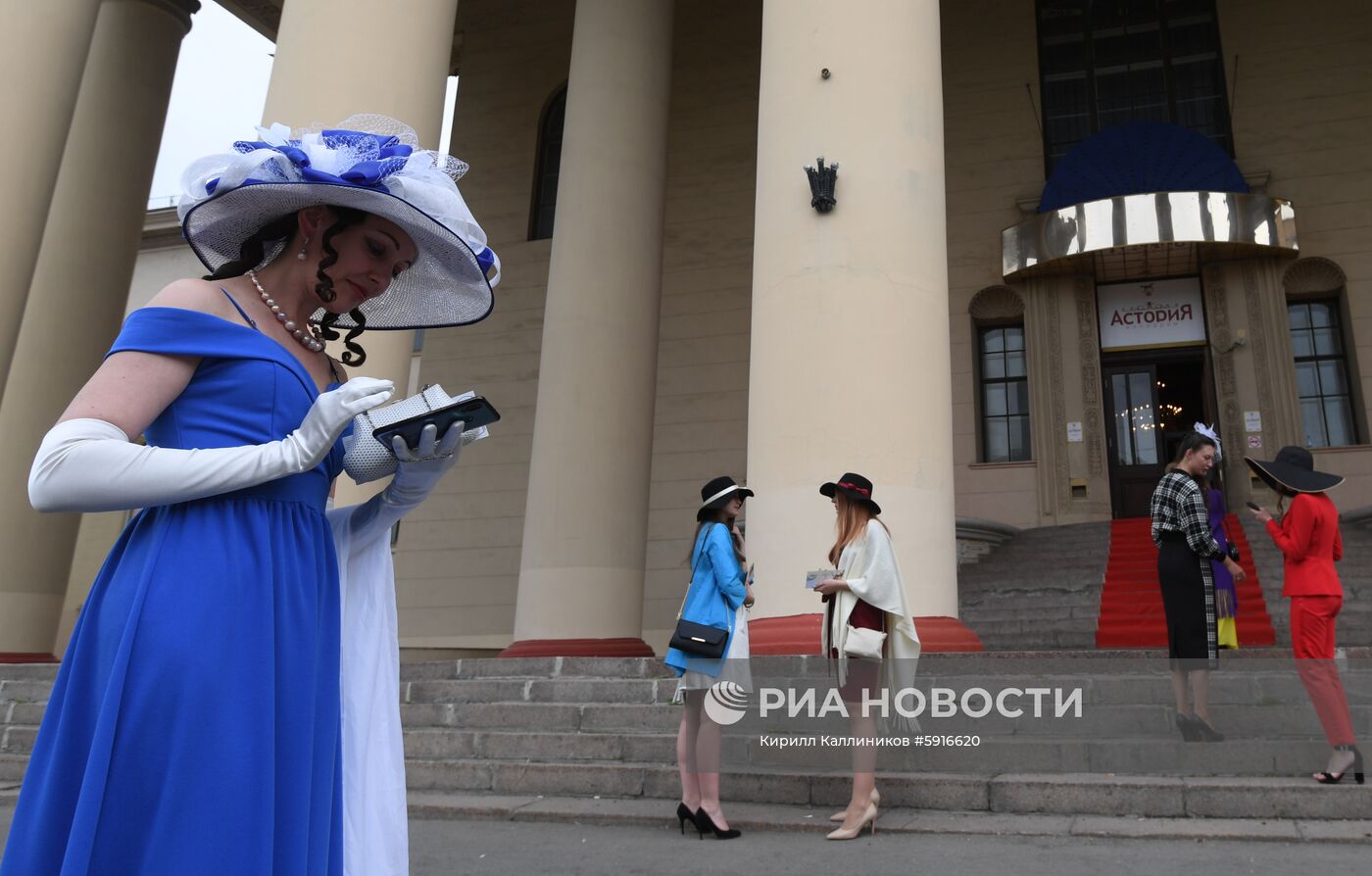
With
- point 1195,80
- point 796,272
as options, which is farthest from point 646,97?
point 1195,80

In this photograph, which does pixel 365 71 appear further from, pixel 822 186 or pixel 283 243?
pixel 283 243

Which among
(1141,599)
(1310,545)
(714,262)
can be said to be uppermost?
(714,262)

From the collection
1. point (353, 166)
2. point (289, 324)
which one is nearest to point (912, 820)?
point (289, 324)

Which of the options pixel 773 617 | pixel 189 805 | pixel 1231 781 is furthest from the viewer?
pixel 773 617

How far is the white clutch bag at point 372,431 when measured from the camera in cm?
201

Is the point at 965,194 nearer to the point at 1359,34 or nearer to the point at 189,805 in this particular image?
the point at 1359,34

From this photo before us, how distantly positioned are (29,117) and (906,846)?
11.1m

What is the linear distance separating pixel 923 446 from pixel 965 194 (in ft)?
36.3

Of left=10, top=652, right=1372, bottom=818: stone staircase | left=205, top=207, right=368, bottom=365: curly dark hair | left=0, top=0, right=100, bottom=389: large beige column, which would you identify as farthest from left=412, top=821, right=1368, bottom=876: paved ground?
left=0, top=0, right=100, bottom=389: large beige column

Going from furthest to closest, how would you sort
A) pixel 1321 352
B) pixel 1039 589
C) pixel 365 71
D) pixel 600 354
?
pixel 1321 352, pixel 1039 589, pixel 600 354, pixel 365 71

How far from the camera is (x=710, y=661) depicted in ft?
17.4

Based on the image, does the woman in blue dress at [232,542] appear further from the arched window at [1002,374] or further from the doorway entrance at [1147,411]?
the doorway entrance at [1147,411]

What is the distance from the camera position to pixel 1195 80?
17.1 m

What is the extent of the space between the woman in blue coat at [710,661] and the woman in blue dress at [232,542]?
3251mm
